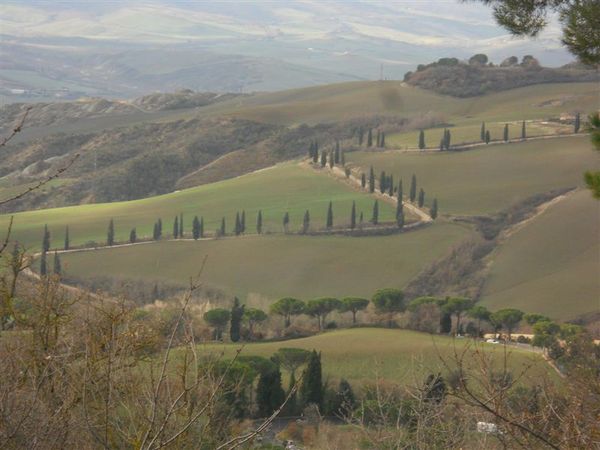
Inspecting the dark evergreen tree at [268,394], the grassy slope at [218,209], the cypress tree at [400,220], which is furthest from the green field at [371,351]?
the grassy slope at [218,209]

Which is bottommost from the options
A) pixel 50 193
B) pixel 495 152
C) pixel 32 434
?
pixel 50 193

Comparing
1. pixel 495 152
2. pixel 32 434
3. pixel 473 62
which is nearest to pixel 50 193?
pixel 495 152

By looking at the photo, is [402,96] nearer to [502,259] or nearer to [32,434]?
[502,259]

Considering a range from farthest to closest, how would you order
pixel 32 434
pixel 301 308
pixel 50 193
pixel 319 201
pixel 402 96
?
pixel 402 96 → pixel 50 193 → pixel 319 201 → pixel 301 308 → pixel 32 434

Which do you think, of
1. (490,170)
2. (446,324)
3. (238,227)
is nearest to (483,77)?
(490,170)

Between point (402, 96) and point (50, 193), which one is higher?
point (402, 96)

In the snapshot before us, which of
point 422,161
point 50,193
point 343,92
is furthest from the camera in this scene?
point 343,92

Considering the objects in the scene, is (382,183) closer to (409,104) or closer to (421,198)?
(421,198)
